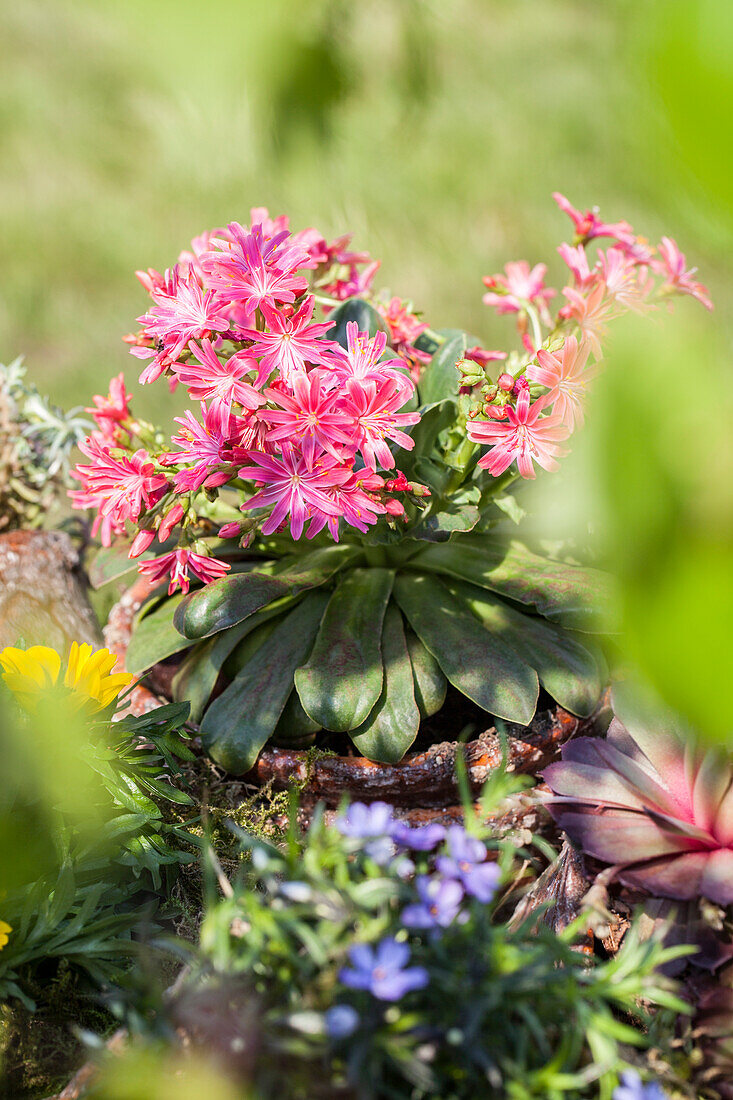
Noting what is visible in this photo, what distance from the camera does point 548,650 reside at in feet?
5.64

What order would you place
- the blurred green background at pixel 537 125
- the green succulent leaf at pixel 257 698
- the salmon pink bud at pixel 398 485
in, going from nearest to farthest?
the blurred green background at pixel 537 125, the salmon pink bud at pixel 398 485, the green succulent leaf at pixel 257 698

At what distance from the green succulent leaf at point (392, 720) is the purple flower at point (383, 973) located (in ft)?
2.42

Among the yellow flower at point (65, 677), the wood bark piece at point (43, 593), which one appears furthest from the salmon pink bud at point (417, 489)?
the wood bark piece at point (43, 593)

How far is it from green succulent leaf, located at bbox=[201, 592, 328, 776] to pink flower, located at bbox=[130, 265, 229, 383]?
603 millimetres

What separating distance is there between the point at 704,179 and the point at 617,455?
0.22 ft

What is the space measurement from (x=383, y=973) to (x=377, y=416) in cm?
91

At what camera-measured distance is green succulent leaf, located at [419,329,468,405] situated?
6.22ft

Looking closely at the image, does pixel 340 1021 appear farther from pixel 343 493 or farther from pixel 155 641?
pixel 155 641

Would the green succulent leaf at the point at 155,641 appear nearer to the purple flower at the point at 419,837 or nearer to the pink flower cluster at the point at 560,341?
the pink flower cluster at the point at 560,341

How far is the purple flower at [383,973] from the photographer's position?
76 centimetres

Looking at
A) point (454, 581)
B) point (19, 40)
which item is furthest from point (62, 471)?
point (19, 40)

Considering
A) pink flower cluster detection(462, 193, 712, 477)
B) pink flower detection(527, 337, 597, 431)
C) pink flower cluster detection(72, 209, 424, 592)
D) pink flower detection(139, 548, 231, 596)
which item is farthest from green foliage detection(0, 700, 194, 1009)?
pink flower detection(527, 337, 597, 431)

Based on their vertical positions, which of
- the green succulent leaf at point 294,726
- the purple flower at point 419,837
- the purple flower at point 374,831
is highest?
the green succulent leaf at point 294,726

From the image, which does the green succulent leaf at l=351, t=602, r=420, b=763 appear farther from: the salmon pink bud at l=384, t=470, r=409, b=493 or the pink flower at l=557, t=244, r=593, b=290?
the pink flower at l=557, t=244, r=593, b=290
